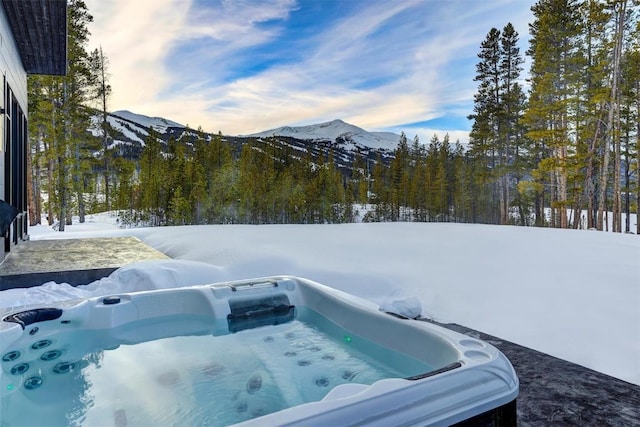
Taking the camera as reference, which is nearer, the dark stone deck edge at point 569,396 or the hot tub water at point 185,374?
the dark stone deck edge at point 569,396

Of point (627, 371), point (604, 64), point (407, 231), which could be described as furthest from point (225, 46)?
point (604, 64)

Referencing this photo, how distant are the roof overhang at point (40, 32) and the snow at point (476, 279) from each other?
2.88 meters

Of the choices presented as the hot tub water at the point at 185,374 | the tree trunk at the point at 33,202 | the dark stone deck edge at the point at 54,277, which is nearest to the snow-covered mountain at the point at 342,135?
the tree trunk at the point at 33,202

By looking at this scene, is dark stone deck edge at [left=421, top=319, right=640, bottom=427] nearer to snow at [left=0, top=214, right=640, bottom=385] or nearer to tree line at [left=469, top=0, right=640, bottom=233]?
snow at [left=0, top=214, right=640, bottom=385]

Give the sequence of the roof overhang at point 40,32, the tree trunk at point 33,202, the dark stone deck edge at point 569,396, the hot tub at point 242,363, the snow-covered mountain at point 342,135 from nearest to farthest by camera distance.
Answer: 1. the hot tub at point 242,363
2. the dark stone deck edge at point 569,396
3. the roof overhang at point 40,32
4. the tree trunk at point 33,202
5. the snow-covered mountain at point 342,135

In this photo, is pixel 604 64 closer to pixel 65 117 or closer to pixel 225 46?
pixel 225 46

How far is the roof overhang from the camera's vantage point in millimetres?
4188

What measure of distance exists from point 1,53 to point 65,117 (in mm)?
8692

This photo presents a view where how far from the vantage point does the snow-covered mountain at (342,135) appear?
62150 mm

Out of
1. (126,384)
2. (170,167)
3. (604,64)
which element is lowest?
(126,384)

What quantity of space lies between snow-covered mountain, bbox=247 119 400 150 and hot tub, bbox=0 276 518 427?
57984mm

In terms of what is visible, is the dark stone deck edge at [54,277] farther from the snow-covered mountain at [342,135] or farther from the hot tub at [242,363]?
the snow-covered mountain at [342,135]

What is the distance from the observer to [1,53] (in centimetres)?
392

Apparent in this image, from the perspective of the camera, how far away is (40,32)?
481 cm
